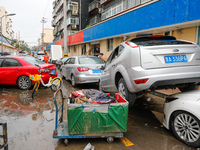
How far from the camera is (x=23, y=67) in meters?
7.58

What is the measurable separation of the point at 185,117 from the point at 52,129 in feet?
9.24

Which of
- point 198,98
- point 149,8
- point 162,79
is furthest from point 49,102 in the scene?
point 149,8

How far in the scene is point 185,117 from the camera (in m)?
3.01

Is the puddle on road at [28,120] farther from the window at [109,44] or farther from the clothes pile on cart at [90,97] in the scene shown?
the window at [109,44]

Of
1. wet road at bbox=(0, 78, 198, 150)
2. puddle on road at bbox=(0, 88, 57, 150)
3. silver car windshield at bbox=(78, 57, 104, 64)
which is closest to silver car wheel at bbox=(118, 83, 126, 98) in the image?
wet road at bbox=(0, 78, 198, 150)

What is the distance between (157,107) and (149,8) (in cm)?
668

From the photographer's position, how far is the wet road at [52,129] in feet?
9.87

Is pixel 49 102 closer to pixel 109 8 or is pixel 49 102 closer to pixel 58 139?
pixel 58 139

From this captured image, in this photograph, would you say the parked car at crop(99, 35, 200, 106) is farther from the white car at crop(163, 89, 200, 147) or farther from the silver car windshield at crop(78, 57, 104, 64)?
the silver car windshield at crop(78, 57, 104, 64)

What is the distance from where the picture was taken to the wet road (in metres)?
3.01

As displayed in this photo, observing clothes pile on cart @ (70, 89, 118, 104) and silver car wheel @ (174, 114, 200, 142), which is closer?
silver car wheel @ (174, 114, 200, 142)

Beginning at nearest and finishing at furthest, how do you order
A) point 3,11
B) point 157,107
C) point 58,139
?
point 58,139, point 157,107, point 3,11

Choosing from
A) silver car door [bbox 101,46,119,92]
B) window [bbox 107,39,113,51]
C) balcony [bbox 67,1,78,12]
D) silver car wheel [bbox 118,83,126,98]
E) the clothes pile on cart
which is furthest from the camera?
balcony [bbox 67,1,78,12]

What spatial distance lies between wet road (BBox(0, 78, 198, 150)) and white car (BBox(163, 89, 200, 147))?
182 millimetres
